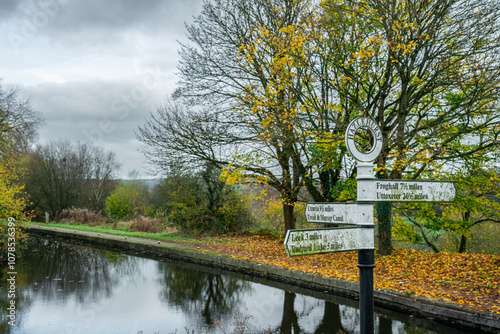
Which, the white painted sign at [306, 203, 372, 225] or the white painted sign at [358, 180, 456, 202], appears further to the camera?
the white painted sign at [306, 203, 372, 225]

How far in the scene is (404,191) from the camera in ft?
10.4

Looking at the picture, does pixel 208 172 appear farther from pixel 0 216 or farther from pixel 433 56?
pixel 433 56

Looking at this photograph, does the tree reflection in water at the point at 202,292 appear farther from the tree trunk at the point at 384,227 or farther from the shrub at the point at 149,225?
the shrub at the point at 149,225

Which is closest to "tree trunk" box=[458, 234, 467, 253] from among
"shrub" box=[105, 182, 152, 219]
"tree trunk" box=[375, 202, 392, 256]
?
"tree trunk" box=[375, 202, 392, 256]

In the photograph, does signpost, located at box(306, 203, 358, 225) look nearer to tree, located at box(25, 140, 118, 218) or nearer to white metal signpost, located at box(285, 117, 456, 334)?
white metal signpost, located at box(285, 117, 456, 334)

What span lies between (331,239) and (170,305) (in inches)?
281

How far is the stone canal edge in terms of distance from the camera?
666 centimetres

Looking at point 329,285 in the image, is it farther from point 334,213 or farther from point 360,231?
point 360,231

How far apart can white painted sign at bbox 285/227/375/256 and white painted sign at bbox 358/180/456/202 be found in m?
0.26

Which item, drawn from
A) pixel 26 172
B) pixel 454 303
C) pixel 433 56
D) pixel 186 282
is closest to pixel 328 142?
pixel 433 56

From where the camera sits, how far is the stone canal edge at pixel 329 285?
6664 millimetres

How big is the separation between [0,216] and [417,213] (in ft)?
51.4

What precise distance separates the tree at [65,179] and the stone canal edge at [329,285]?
1822cm

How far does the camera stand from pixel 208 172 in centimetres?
2050
